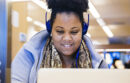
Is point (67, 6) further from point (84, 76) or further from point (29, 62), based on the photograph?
point (84, 76)

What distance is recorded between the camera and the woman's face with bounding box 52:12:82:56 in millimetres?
667

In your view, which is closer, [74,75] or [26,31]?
[74,75]

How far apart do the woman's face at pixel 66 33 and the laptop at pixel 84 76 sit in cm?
32

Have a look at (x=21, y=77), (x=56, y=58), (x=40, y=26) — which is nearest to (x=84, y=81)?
(x=21, y=77)

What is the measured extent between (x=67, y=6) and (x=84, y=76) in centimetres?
42

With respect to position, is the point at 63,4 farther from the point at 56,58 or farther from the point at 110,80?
the point at 110,80

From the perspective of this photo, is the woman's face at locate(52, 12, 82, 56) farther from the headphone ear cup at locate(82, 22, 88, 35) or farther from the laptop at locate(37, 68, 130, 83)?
the laptop at locate(37, 68, 130, 83)

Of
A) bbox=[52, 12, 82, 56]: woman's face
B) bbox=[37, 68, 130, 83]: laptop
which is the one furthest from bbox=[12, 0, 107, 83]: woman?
bbox=[37, 68, 130, 83]: laptop

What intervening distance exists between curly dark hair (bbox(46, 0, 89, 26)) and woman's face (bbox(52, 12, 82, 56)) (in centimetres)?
2

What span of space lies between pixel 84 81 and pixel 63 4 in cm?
42

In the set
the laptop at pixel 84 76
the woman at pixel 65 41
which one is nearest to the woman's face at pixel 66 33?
the woman at pixel 65 41

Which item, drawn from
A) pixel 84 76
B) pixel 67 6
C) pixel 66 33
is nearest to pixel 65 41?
pixel 66 33

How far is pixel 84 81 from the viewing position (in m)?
0.33

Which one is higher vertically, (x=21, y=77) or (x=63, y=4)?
(x=63, y=4)
